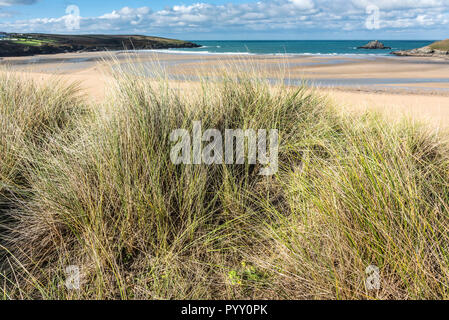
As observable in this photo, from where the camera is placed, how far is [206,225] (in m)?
2.26

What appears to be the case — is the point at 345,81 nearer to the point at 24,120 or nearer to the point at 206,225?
the point at 24,120

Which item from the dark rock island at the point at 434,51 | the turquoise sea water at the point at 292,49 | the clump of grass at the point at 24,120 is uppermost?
the turquoise sea water at the point at 292,49


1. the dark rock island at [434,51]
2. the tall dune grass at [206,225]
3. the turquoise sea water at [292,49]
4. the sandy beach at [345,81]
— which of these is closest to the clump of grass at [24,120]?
the tall dune grass at [206,225]

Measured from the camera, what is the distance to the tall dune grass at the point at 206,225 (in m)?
1.67

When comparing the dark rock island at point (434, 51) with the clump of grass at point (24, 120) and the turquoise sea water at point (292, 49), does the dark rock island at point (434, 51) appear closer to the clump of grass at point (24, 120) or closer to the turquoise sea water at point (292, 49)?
the turquoise sea water at point (292, 49)

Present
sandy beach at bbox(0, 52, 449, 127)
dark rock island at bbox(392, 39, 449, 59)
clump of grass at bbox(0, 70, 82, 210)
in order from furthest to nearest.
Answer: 1. dark rock island at bbox(392, 39, 449, 59)
2. sandy beach at bbox(0, 52, 449, 127)
3. clump of grass at bbox(0, 70, 82, 210)

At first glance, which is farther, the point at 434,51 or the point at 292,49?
the point at 292,49

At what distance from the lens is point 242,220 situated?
2.29 m

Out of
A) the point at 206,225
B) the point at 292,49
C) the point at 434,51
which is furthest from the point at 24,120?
the point at 292,49

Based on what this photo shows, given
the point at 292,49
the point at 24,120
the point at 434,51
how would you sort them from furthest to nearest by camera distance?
the point at 292,49 < the point at 434,51 < the point at 24,120

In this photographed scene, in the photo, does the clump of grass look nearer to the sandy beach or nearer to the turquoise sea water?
the sandy beach

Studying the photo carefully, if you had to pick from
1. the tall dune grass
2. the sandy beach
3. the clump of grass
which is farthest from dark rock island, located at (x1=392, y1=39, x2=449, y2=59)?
the tall dune grass

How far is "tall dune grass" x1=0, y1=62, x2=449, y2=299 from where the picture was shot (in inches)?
65.6
